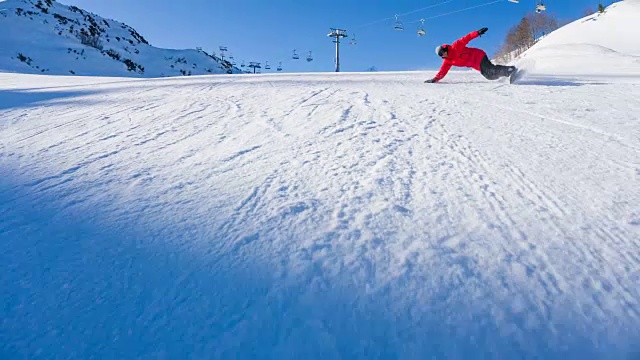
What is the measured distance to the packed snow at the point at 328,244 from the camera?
1016mm

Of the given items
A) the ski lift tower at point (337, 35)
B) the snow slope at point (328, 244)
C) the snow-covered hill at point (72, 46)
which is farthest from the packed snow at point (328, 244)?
the ski lift tower at point (337, 35)

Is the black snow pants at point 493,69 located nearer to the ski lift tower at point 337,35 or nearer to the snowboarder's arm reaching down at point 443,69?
the snowboarder's arm reaching down at point 443,69

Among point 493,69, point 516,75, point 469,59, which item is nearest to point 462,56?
point 469,59

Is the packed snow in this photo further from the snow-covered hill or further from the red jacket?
the snow-covered hill

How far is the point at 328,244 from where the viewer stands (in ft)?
4.58

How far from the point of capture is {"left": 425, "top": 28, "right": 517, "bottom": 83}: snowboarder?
5.54m

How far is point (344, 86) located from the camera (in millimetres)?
5453

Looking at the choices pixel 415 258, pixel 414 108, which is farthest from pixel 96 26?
pixel 415 258

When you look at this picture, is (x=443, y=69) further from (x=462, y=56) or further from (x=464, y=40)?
(x=464, y=40)

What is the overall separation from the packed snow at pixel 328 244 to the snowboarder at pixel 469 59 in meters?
2.99

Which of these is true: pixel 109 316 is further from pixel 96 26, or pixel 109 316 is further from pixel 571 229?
pixel 96 26

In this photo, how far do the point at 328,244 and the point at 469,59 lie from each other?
5.52 metres

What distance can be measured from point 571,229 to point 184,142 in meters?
2.70

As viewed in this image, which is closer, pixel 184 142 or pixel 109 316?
pixel 109 316
